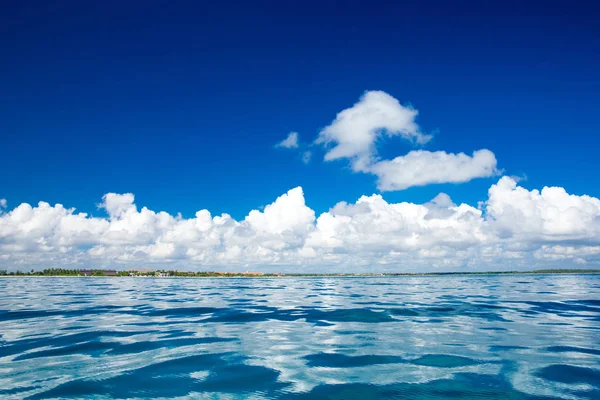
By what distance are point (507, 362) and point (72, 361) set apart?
14.6 m

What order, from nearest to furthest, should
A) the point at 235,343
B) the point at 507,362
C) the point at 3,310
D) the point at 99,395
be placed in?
the point at 99,395, the point at 507,362, the point at 235,343, the point at 3,310

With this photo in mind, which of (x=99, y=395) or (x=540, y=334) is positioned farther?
(x=540, y=334)

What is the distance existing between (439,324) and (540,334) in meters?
4.86

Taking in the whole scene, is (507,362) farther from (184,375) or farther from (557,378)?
(184,375)

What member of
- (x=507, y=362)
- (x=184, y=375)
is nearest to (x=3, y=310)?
(x=184, y=375)

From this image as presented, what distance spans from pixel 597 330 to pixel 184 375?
19621 mm

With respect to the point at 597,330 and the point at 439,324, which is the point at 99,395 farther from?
the point at 597,330

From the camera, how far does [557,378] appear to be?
1104cm

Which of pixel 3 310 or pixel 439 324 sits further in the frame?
pixel 3 310

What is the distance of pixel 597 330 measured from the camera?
19.0 metres

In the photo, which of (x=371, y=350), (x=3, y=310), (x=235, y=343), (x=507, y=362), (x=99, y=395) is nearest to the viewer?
(x=99, y=395)

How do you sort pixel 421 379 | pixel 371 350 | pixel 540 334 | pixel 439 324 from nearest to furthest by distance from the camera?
pixel 421 379
pixel 371 350
pixel 540 334
pixel 439 324

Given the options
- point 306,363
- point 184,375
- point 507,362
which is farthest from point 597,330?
point 184,375

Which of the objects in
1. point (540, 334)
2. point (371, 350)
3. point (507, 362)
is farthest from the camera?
point (540, 334)
